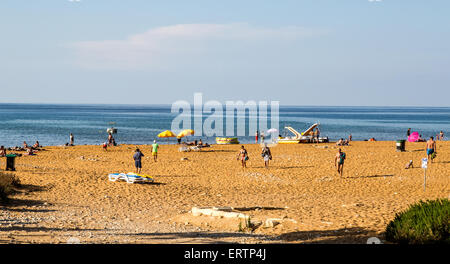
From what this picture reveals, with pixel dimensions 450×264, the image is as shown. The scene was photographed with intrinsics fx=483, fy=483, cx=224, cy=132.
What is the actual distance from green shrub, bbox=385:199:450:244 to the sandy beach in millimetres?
1175

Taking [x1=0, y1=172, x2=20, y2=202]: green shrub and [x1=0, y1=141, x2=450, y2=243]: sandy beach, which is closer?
[x1=0, y1=141, x2=450, y2=243]: sandy beach

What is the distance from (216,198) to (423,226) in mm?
9417

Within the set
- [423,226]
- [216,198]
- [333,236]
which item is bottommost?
[216,198]

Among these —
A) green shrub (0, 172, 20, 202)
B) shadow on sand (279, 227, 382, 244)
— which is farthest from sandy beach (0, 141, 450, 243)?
green shrub (0, 172, 20, 202)

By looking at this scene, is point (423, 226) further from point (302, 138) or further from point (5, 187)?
point (302, 138)

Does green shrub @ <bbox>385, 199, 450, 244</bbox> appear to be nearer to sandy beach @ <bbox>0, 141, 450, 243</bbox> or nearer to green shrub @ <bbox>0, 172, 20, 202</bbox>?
sandy beach @ <bbox>0, 141, 450, 243</bbox>

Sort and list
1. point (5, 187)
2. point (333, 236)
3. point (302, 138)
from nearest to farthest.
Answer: point (333, 236) → point (5, 187) → point (302, 138)

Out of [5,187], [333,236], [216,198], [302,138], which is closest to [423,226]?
[333,236]

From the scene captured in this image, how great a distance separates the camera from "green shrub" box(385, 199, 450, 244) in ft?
27.8

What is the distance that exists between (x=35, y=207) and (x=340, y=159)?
13.3 meters

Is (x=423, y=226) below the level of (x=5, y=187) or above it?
above

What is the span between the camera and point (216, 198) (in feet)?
56.4
